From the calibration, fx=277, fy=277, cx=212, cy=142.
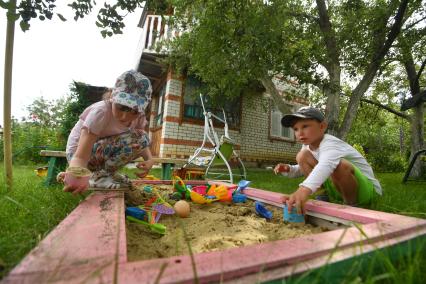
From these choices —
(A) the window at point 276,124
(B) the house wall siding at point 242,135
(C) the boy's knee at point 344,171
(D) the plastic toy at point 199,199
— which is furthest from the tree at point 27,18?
(A) the window at point 276,124

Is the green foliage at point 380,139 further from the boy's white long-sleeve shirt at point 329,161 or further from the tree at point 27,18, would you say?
the tree at point 27,18

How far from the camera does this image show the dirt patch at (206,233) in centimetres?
109

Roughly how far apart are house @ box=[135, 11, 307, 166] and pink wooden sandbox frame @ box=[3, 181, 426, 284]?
7.03 m

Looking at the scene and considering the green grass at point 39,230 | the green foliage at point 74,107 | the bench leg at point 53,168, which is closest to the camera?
the green grass at point 39,230

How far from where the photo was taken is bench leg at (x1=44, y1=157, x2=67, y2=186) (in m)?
3.03

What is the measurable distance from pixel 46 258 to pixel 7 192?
1.70 meters

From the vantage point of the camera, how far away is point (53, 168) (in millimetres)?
3102

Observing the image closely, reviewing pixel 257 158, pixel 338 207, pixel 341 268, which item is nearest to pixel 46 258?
pixel 341 268

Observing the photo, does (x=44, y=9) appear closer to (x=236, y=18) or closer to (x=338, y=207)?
(x=338, y=207)

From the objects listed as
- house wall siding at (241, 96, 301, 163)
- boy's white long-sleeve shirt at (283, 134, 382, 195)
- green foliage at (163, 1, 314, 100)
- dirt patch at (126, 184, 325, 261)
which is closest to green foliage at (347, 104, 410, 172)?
house wall siding at (241, 96, 301, 163)

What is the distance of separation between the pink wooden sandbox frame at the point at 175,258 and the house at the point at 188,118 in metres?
7.03

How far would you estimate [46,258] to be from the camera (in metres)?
0.65

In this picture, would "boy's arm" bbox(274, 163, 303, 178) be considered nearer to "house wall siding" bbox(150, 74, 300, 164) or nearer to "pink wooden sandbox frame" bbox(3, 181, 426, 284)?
"pink wooden sandbox frame" bbox(3, 181, 426, 284)

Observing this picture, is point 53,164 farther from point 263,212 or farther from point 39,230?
point 263,212
